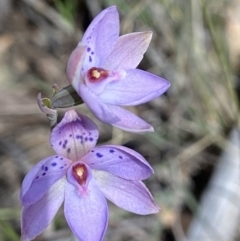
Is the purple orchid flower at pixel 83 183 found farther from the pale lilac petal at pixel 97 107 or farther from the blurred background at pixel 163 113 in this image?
the blurred background at pixel 163 113

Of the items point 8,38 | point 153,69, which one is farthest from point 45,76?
point 153,69

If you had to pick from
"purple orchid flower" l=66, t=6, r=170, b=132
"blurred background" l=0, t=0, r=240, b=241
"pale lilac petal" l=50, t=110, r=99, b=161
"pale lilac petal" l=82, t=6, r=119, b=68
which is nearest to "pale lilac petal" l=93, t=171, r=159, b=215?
"pale lilac petal" l=50, t=110, r=99, b=161

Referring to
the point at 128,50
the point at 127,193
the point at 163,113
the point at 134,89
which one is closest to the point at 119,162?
the point at 127,193

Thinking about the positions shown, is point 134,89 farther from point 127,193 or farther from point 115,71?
point 127,193

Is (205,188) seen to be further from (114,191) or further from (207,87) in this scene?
(114,191)

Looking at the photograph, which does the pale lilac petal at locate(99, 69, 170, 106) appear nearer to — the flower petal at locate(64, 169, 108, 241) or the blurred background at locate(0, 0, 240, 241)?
the flower petal at locate(64, 169, 108, 241)
